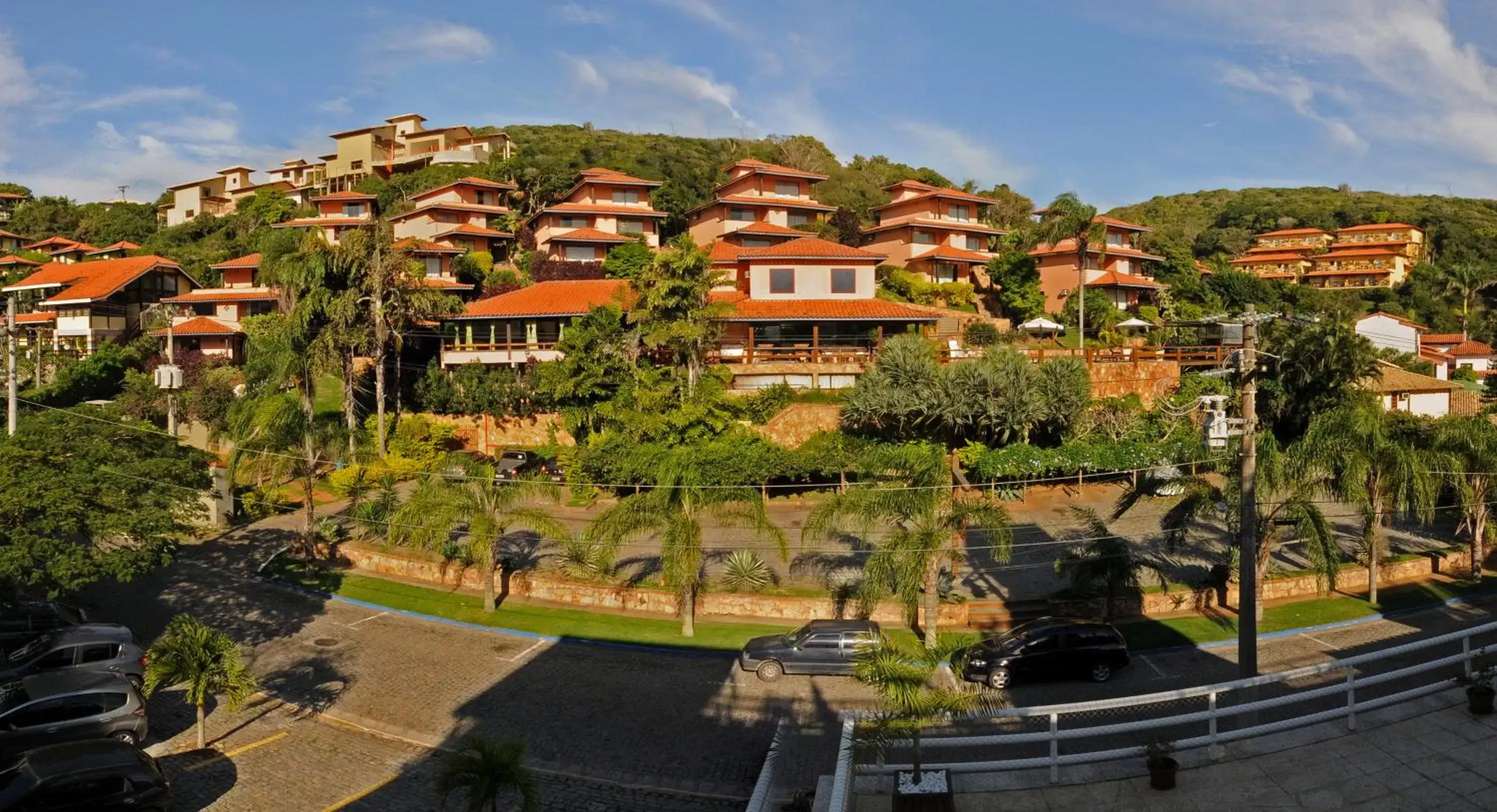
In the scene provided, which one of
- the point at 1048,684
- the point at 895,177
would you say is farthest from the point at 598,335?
the point at 895,177

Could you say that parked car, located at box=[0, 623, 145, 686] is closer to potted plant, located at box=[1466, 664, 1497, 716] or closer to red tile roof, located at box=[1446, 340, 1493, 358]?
potted plant, located at box=[1466, 664, 1497, 716]

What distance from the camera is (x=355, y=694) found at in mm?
21531

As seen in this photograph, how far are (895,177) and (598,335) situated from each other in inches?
3081

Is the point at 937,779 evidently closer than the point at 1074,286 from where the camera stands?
Yes

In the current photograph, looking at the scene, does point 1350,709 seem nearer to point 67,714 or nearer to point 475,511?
point 67,714

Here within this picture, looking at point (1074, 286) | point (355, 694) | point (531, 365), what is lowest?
point (355, 694)

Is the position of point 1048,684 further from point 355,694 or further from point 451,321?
point 451,321

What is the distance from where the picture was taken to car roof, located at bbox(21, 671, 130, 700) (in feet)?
60.2

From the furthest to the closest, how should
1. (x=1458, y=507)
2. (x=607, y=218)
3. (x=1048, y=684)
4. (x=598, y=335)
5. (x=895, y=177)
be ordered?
(x=895, y=177) → (x=607, y=218) → (x=598, y=335) → (x=1458, y=507) → (x=1048, y=684)

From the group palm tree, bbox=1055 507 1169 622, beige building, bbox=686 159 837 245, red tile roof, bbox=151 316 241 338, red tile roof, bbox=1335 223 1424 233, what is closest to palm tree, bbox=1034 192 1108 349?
beige building, bbox=686 159 837 245

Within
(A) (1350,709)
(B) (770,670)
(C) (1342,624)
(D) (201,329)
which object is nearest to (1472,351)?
(C) (1342,624)

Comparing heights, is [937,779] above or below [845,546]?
above

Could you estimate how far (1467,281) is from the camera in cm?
8619

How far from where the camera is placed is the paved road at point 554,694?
17594mm
